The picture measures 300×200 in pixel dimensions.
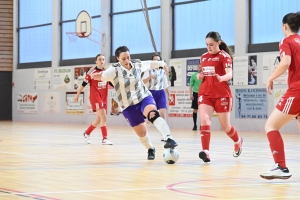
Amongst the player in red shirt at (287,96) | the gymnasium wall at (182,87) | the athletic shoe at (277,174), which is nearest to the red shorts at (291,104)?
the player in red shirt at (287,96)

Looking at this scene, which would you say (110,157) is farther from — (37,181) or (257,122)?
(257,122)

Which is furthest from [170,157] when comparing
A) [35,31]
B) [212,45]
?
[35,31]

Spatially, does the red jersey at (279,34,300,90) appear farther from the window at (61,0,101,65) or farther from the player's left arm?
the window at (61,0,101,65)

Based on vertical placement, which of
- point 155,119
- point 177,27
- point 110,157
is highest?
point 177,27

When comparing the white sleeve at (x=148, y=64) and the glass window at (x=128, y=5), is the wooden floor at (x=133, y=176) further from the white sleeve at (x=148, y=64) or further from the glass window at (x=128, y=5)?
the glass window at (x=128, y=5)

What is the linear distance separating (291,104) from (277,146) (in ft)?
1.52

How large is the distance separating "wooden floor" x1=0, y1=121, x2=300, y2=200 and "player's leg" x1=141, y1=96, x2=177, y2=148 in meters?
0.32

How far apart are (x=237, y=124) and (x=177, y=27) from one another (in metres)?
4.67

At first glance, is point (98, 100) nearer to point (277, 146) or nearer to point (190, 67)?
point (277, 146)

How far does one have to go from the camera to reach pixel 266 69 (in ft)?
67.1

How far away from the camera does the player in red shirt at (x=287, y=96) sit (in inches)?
260

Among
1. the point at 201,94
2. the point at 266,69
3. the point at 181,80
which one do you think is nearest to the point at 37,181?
the point at 201,94

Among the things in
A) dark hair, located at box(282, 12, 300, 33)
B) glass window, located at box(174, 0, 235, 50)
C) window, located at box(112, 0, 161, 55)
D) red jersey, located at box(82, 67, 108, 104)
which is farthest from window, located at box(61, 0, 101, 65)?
dark hair, located at box(282, 12, 300, 33)

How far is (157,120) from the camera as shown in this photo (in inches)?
365
